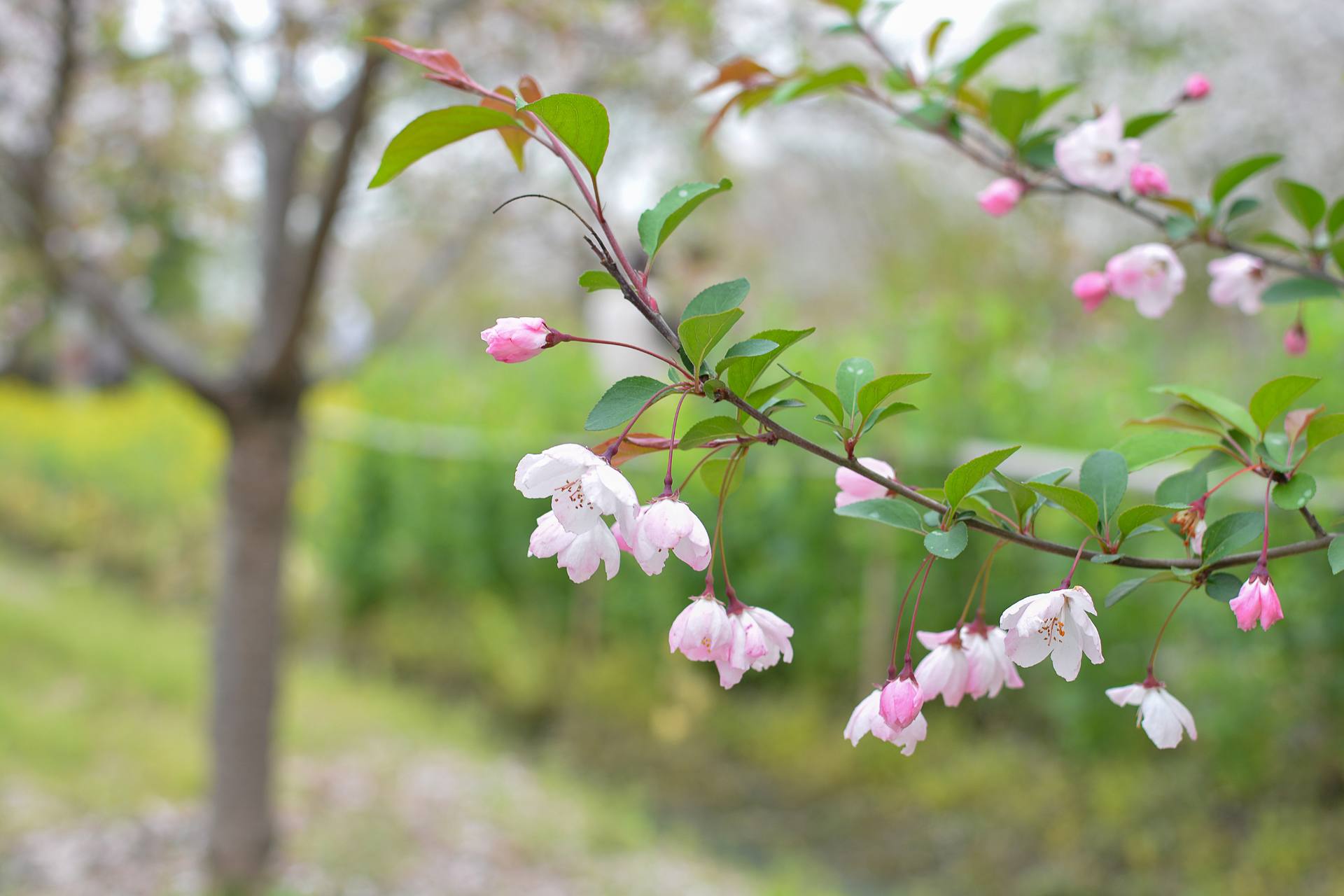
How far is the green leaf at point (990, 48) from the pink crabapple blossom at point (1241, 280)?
29 centimetres

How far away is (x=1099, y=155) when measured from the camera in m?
0.97

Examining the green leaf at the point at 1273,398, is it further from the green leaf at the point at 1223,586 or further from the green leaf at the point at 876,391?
the green leaf at the point at 876,391

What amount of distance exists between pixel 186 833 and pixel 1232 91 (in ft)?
26.5

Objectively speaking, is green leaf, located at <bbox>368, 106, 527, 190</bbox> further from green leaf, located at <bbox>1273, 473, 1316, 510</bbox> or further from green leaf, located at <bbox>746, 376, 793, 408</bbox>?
green leaf, located at <bbox>1273, 473, 1316, 510</bbox>

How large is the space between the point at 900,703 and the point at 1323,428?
1.03 ft

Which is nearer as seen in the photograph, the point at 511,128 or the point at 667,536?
the point at 667,536

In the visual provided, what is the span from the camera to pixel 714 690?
4043 mm

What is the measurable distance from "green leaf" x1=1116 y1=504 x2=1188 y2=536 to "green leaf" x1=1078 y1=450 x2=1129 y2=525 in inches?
0.5

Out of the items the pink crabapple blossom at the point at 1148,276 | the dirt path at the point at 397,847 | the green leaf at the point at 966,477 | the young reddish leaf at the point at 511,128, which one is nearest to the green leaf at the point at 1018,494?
the green leaf at the point at 966,477

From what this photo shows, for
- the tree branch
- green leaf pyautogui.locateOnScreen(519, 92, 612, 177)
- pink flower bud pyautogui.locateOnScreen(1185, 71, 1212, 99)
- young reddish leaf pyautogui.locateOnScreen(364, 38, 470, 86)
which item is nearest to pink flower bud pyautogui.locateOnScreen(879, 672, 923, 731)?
the tree branch

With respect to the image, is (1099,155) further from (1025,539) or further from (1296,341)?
(1025,539)

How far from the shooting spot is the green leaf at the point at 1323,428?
2.13 ft

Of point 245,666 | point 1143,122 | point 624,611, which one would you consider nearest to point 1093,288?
point 1143,122

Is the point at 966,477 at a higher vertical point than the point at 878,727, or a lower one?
higher
